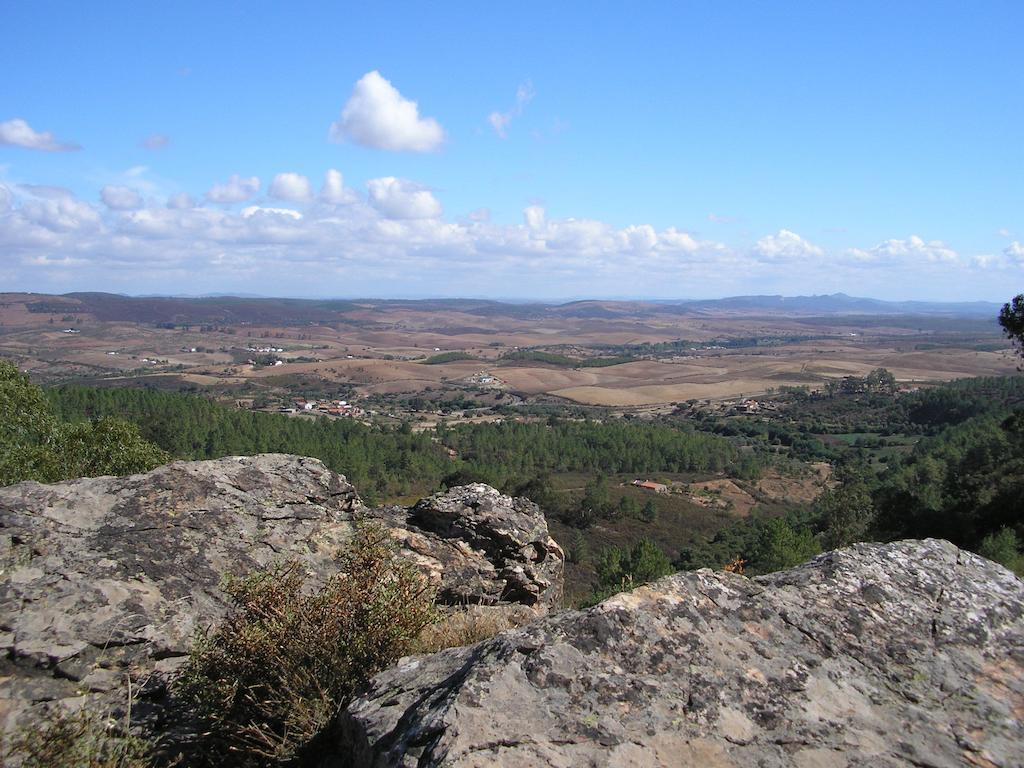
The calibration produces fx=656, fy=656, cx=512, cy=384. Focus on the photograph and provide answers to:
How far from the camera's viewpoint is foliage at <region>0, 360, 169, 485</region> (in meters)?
21.0

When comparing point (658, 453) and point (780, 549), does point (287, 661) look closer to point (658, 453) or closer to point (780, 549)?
point (780, 549)

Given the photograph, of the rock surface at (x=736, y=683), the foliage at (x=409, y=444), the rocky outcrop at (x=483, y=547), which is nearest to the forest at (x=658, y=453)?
the foliage at (x=409, y=444)

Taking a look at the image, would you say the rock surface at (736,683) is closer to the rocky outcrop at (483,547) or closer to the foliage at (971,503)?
the rocky outcrop at (483,547)

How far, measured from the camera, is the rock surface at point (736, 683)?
13.4 feet

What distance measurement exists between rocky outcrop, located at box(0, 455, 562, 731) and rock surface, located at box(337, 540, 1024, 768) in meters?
3.93

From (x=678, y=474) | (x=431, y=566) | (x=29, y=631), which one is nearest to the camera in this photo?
(x=29, y=631)

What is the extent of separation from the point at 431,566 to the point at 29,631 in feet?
19.3

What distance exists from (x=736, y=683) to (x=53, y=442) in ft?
87.9

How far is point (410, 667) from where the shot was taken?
5508 millimetres

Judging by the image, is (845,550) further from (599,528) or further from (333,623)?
(599,528)

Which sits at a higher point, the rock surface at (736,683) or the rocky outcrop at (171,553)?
the rock surface at (736,683)

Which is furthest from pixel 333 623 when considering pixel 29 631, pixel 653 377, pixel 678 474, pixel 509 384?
pixel 653 377

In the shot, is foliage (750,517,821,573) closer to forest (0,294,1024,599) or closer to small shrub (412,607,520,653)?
forest (0,294,1024,599)

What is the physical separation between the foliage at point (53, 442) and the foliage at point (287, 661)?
18397 mm
